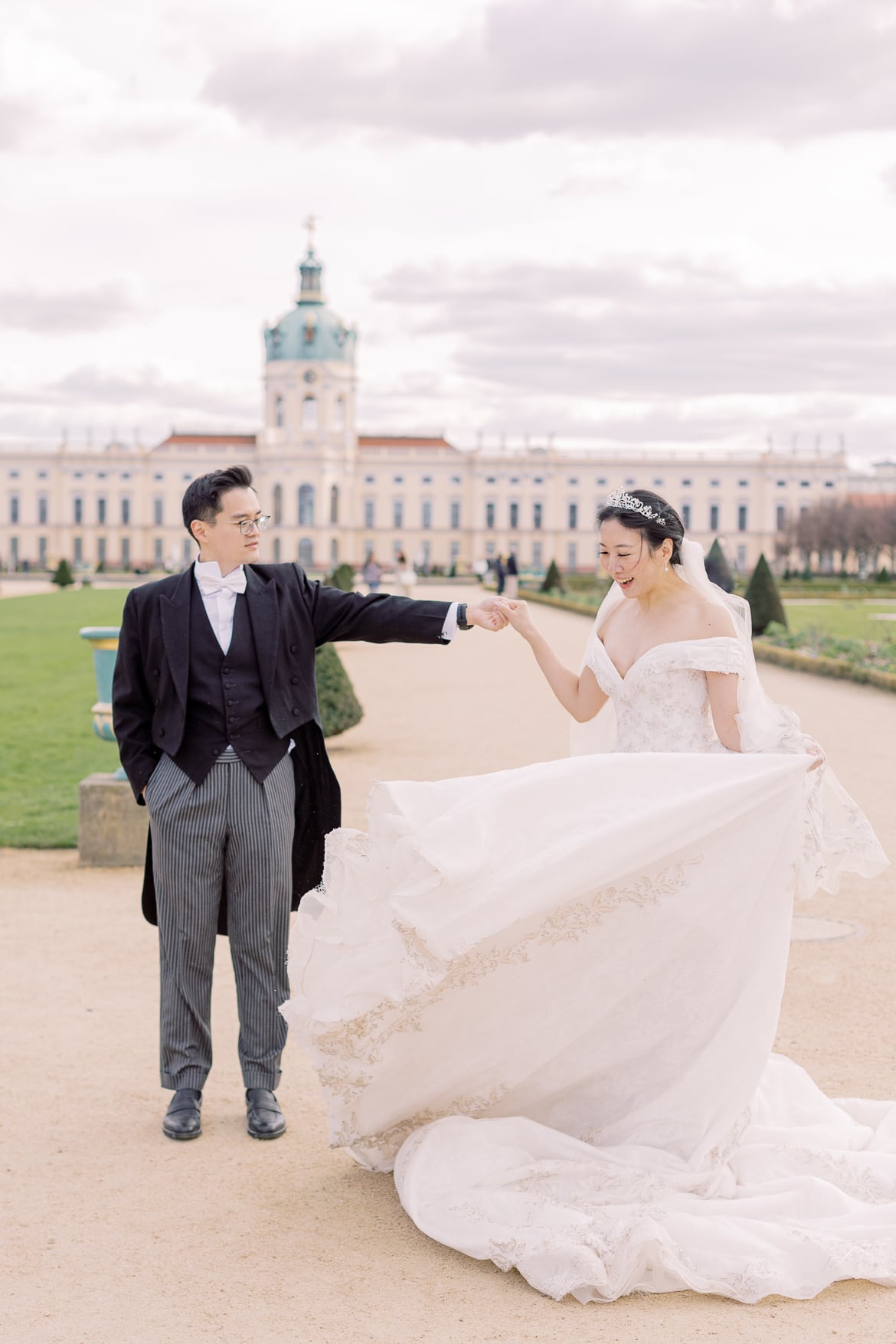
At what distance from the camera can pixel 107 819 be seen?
5.61 metres

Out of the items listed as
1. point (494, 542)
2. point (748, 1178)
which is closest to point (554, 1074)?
point (748, 1178)

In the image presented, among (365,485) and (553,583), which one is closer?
(553,583)

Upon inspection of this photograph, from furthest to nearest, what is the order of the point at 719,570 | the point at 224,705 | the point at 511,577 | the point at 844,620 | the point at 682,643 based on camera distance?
the point at 511,577 → the point at 844,620 → the point at 719,570 → the point at 224,705 → the point at 682,643

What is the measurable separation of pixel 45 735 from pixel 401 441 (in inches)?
2803

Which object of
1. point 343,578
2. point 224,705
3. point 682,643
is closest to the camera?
point 682,643

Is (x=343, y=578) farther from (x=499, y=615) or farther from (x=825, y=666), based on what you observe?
(x=499, y=615)

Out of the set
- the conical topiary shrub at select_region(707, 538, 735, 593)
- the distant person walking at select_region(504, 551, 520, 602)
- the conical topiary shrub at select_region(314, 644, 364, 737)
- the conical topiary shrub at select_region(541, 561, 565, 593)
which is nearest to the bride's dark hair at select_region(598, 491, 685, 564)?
the conical topiary shrub at select_region(314, 644, 364, 737)

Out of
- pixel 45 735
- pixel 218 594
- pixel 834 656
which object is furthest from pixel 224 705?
pixel 834 656

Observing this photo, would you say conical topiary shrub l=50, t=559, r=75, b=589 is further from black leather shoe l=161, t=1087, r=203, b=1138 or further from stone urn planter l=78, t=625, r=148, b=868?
black leather shoe l=161, t=1087, r=203, b=1138

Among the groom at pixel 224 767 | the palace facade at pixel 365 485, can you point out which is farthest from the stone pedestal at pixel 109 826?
the palace facade at pixel 365 485

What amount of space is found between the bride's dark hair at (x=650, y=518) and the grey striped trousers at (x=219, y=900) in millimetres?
883

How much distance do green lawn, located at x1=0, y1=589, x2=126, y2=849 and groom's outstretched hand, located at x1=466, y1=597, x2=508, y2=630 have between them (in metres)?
3.46

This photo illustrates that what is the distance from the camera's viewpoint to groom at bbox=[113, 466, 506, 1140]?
9.75ft

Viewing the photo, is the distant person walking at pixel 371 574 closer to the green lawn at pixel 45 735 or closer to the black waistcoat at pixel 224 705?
the green lawn at pixel 45 735
